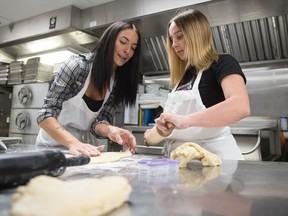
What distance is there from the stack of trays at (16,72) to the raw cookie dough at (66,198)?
3499 millimetres

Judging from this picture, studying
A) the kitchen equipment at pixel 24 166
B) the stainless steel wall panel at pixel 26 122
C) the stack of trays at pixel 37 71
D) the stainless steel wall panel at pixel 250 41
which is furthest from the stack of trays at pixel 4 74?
the kitchen equipment at pixel 24 166

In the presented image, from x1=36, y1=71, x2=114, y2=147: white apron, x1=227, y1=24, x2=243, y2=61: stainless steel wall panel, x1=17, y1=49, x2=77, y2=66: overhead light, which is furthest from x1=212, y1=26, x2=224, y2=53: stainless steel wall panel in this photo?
x1=17, y1=49, x2=77, y2=66: overhead light

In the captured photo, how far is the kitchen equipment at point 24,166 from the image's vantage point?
0.41 metres

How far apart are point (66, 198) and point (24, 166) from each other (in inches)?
6.3

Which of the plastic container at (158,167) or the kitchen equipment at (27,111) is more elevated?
the kitchen equipment at (27,111)

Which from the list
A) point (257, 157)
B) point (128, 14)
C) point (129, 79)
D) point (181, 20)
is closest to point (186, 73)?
point (181, 20)

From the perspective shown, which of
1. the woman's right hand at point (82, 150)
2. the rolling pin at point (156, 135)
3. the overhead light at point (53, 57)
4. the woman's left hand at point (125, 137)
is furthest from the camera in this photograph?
the overhead light at point (53, 57)

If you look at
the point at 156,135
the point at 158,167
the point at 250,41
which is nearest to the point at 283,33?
the point at 250,41

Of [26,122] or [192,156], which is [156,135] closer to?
[192,156]

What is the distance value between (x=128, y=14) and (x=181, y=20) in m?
1.22

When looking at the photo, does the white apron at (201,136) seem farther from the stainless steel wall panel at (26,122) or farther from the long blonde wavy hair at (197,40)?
the stainless steel wall panel at (26,122)

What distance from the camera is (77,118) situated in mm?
1412

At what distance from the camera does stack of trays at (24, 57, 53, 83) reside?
3.25 m

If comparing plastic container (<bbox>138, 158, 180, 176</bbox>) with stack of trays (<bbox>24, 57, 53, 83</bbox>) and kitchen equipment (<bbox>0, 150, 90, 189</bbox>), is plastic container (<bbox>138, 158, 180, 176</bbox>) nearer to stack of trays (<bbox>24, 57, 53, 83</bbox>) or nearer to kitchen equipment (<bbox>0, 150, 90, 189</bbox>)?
kitchen equipment (<bbox>0, 150, 90, 189</bbox>)
